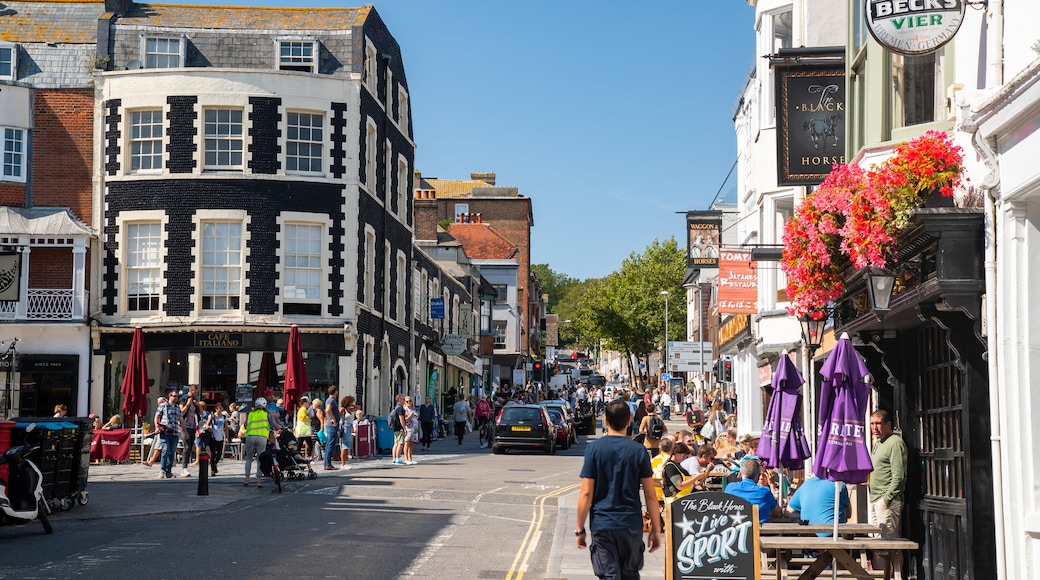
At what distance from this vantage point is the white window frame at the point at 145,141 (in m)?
36.0

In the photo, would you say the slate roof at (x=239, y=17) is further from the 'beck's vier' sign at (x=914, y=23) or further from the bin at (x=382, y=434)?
the 'beck's vier' sign at (x=914, y=23)

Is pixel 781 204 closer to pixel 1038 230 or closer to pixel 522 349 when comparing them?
pixel 1038 230

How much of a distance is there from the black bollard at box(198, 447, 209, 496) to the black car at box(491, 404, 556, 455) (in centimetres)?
1490

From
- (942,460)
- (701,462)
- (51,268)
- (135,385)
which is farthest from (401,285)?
(942,460)

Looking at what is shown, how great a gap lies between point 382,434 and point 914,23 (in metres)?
26.2

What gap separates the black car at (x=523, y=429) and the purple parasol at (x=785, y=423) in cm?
2241

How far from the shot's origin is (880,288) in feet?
36.7

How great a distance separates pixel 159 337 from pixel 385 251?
8856mm

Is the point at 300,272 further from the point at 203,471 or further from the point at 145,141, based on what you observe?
the point at 203,471

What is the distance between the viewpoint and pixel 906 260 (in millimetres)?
10805

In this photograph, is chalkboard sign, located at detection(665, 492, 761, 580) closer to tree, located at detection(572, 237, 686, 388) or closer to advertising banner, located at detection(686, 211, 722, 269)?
advertising banner, located at detection(686, 211, 722, 269)

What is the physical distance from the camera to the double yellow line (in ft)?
43.9

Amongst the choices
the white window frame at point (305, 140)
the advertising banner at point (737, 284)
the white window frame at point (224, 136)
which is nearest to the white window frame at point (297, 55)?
the white window frame at point (305, 140)

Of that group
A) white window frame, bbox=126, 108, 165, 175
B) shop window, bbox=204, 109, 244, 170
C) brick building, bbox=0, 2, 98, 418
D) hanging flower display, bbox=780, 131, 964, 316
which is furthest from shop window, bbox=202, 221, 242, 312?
hanging flower display, bbox=780, 131, 964, 316
